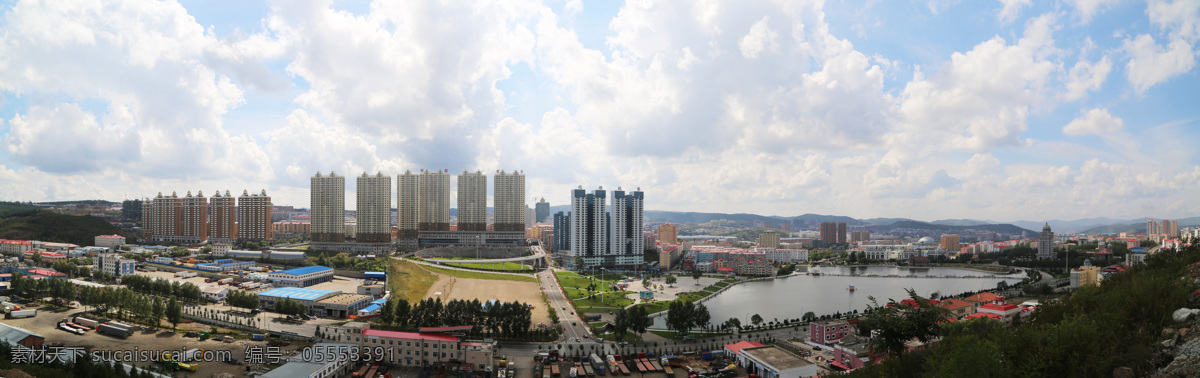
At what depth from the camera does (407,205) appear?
2722 centimetres

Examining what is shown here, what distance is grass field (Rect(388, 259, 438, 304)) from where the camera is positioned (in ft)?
44.5

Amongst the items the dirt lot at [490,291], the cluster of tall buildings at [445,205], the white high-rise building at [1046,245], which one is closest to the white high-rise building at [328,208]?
the cluster of tall buildings at [445,205]

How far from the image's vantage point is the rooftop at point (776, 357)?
8.12 meters

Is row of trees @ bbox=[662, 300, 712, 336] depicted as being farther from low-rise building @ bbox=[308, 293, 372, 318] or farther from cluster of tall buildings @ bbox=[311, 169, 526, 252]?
cluster of tall buildings @ bbox=[311, 169, 526, 252]

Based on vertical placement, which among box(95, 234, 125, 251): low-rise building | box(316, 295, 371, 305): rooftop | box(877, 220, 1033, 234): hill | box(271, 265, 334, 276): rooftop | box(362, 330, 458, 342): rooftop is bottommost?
box(877, 220, 1033, 234): hill

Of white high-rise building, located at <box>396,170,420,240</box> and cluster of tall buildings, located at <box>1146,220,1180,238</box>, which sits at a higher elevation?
white high-rise building, located at <box>396,170,420,240</box>

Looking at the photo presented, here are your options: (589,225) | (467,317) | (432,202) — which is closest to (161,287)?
(467,317)

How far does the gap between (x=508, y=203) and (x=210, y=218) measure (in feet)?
47.4

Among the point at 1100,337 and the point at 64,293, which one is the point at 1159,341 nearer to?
the point at 1100,337

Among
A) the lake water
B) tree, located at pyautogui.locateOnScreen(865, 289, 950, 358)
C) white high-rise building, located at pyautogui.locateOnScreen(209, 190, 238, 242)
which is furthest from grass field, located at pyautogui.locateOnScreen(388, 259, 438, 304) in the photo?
white high-rise building, located at pyautogui.locateOnScreen(209, 190, 238, 242)

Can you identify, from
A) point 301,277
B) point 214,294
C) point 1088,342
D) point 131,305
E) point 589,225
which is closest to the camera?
point 1088,342

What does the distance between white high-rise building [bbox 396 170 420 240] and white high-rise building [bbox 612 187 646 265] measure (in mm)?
10249

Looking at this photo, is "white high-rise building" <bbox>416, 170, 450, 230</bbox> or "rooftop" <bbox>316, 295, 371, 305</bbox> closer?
"rooftop" <bbox>316, 295, 371, 305</bbox>

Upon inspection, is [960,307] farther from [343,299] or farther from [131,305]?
[131,305]
